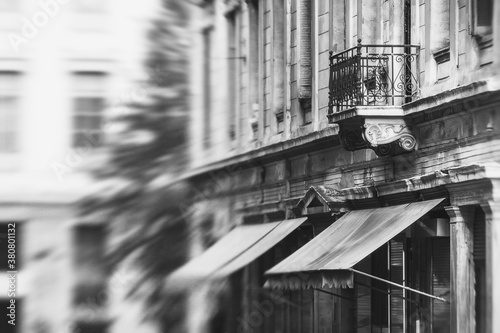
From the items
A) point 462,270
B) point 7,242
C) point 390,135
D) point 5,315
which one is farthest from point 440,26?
point 5,315

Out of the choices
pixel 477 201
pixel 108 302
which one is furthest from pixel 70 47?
pixel 477 201

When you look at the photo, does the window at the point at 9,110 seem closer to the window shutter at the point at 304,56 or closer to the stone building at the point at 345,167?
the stone building at the point at 345,167

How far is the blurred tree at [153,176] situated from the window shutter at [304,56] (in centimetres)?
807

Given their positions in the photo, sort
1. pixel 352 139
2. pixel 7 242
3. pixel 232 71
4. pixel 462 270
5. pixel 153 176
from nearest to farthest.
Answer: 1. pixel 7 242
2. pixel 153 176
3. pixel 232 71
4. pixel 462 270
5. pixel 352 139

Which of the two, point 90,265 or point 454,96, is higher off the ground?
point 454,96

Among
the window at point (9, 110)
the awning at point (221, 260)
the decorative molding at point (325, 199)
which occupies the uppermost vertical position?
the window at point (9, 110)

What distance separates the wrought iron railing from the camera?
13383 millimetres

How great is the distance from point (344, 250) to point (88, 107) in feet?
18.6

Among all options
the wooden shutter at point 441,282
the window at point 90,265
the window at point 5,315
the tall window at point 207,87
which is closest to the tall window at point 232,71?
the tall window at point 207,87

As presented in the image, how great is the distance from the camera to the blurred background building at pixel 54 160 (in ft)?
26.4

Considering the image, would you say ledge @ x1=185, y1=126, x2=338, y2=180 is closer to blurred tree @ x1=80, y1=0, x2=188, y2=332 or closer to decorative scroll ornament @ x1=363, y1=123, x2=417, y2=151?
decorative scroll ornament @ x1=363, y1=123, x2=417, y2=151

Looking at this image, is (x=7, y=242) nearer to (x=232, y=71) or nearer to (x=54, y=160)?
→ (x=54, y=160)

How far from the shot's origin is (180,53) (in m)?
8.94

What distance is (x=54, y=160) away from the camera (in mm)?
8141
